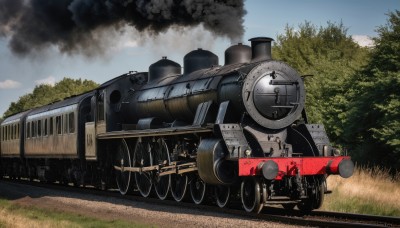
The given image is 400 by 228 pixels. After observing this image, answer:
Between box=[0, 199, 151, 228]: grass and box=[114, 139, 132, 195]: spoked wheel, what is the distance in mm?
3836

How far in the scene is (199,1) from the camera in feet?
59.5

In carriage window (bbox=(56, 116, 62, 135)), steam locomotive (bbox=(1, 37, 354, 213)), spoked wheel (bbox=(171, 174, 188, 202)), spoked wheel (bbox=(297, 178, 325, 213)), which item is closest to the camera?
steam locomotive (bbox=(1, 37, 354, 213))

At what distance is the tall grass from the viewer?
1416 centimetres

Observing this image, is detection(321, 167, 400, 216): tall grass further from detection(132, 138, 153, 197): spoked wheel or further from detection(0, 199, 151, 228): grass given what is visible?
detection(0, 199, 151, 228): grass

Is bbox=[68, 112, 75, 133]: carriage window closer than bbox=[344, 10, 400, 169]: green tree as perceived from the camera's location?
Yes

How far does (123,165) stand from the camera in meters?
18.7

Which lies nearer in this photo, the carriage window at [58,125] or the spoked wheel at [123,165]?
the spoked wheel at [123,165]

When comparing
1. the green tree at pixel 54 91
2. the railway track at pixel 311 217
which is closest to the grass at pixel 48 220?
the railway track at pixel 311 217

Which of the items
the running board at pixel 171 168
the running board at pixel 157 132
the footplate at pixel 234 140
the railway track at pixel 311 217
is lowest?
the railway track at pixel 311 217

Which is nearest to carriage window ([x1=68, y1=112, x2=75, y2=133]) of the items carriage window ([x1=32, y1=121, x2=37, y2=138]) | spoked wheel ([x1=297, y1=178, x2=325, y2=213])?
carriage window ([x1=32, y1=121, x2=37, y2=138])

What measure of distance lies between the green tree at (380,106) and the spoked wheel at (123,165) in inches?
385

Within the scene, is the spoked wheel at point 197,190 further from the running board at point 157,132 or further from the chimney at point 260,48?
the chimney at point 260,48

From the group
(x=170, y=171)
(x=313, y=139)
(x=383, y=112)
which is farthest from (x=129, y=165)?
(x=383, y=112)

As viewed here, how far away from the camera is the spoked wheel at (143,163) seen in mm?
17344
